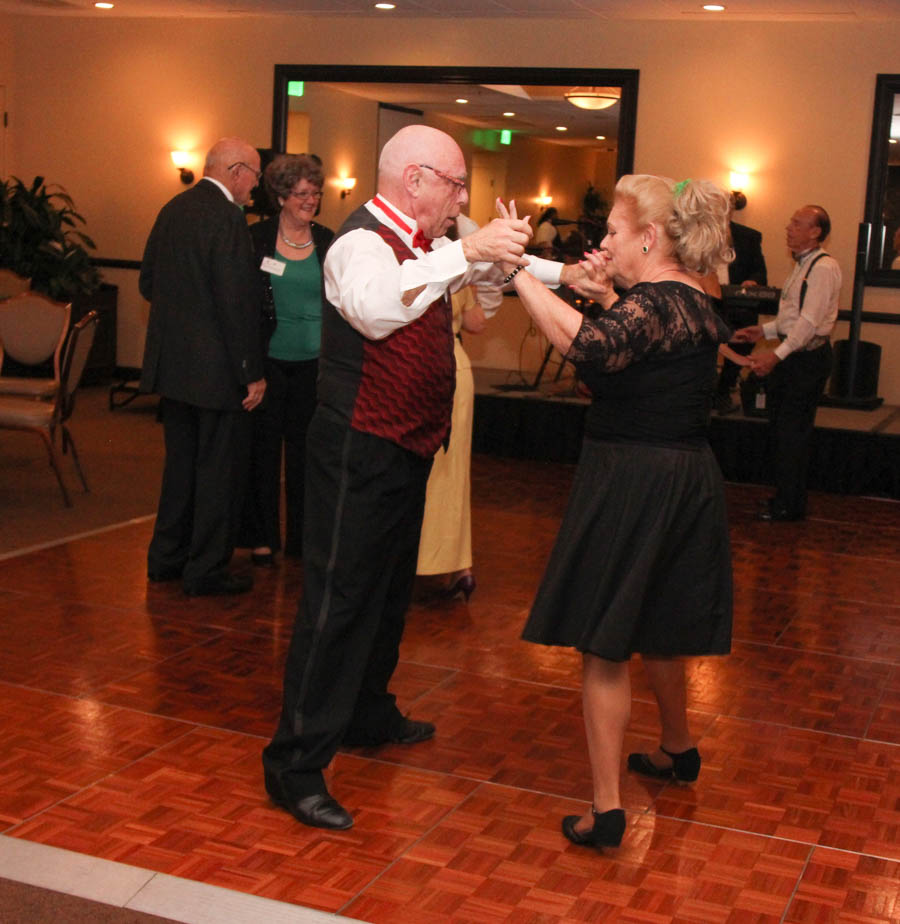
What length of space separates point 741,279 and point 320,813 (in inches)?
276

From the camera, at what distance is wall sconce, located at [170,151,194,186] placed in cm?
1072

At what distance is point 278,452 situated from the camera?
5.20 m

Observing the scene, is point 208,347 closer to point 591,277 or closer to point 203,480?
point 203,480

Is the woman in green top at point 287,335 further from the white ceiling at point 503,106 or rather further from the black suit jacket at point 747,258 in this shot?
the white ceiling at point 503,106

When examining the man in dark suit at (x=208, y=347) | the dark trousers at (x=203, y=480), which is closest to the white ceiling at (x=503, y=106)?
the man in dark suit at (x=208, y=347)

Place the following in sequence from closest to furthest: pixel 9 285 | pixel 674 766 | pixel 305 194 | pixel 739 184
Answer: pixel 674 766
pixel 305 194
pixel 9 285
pixel 739 184

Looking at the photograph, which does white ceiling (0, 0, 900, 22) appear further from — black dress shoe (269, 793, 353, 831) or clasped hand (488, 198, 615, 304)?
black dress shoe (269, 793, 353, 831)

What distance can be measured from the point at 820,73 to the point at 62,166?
21.4 feet

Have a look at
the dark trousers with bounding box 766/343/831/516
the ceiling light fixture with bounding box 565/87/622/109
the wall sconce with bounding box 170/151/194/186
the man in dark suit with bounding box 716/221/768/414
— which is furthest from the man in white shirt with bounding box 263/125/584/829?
the ceiling light fixture with bounding box 565/87/622/109

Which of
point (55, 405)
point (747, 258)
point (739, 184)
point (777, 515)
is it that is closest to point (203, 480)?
point (55, 405)

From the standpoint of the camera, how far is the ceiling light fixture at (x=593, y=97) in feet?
40.8

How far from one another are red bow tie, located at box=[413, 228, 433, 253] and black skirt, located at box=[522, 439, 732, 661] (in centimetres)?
57

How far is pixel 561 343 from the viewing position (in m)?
2.58

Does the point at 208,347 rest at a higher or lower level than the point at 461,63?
lower
